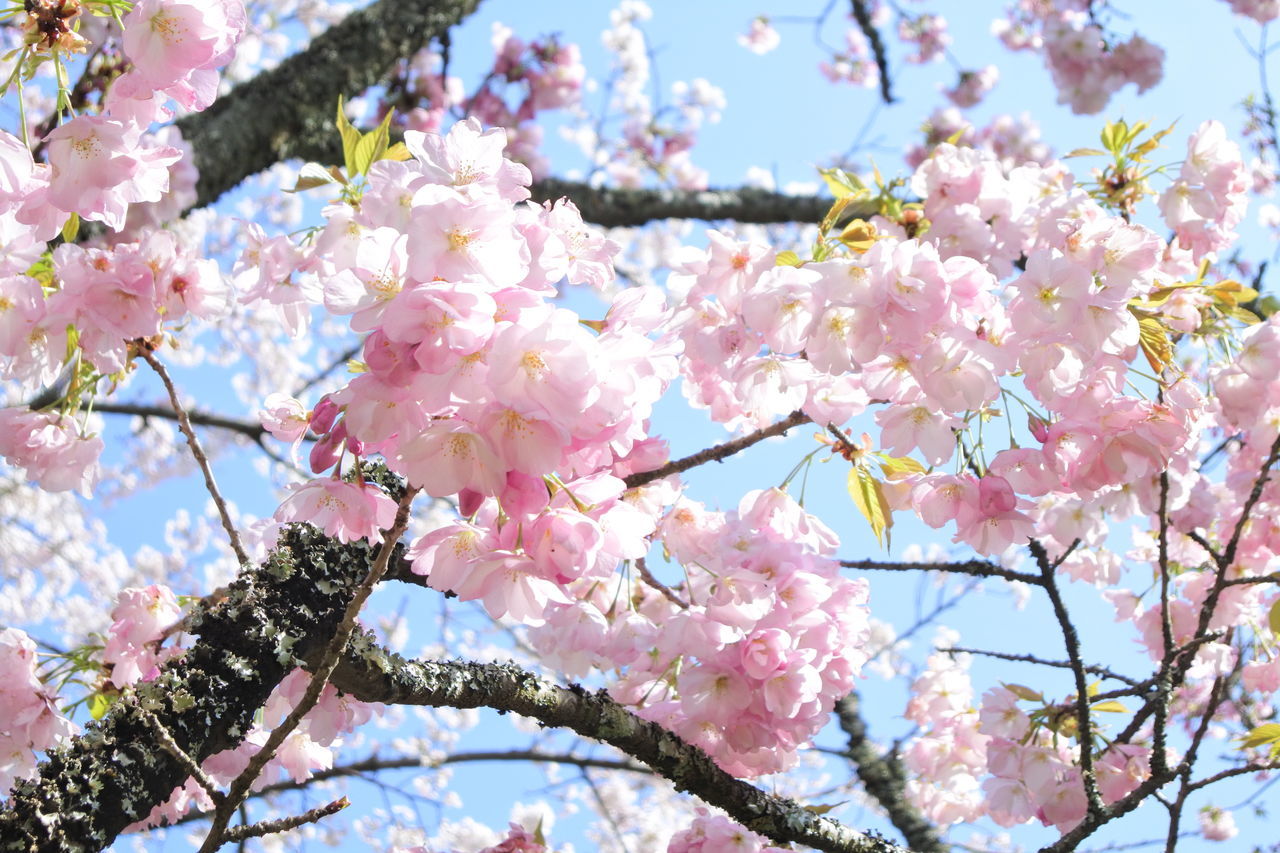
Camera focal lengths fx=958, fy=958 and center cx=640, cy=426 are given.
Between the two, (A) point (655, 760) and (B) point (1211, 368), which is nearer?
(A) point (655, 760)

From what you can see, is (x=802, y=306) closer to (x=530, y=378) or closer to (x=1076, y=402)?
(x=1076, y=402)

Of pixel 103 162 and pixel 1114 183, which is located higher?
pixel 1114 183

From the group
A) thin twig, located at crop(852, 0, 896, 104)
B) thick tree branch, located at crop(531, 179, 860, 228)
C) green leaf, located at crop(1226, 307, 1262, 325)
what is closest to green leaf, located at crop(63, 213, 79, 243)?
green leaf, located at crop(1226, 307, 1262, 325)

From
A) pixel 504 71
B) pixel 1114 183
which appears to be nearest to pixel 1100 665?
pixel 1114 183

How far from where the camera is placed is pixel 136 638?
1719 millimetres

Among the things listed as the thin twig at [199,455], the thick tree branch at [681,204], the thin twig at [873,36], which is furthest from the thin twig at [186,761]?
the thin twig at [873,36]

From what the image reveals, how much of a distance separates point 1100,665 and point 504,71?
5077 mm

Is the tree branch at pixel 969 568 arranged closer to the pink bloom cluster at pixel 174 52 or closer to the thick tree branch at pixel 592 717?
the thick tree branch at pixel 592 717

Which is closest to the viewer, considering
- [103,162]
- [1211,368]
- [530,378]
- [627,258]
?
[530,378]

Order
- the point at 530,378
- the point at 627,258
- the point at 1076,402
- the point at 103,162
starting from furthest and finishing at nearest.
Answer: the point at 627,258
the point at 1076,402
the point at 103,162
the point at 530,378

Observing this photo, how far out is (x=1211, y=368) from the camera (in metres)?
1.95

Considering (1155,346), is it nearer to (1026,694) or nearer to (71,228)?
(1026,694)

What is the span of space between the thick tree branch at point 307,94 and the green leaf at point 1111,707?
322 centimetres

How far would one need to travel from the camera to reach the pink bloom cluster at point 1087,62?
458 centimetres
